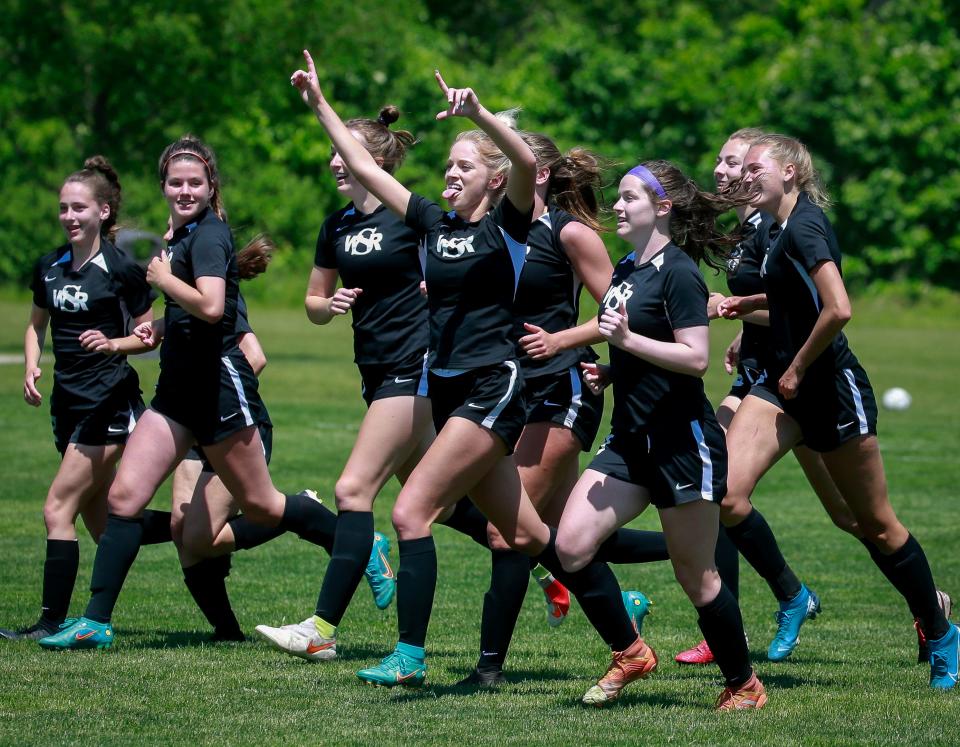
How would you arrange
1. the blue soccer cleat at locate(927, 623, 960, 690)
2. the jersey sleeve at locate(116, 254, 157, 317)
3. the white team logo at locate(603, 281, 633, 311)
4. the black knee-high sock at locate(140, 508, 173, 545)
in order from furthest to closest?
the black knee-high sock at locate(140, 508, 173, 545) → the jersey sleeve at locate(116, 254, 157, 317) → the blue soccer cleat at locate(927, 623, 960, 690) → the white team logo at locate(603, 281, 633, 311)

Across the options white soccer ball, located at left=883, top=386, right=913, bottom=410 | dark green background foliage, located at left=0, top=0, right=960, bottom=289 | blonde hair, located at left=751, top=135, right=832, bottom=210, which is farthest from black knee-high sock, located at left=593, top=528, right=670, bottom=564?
dark green background foliage, located at left=0, top=0, right=960, bottom=289

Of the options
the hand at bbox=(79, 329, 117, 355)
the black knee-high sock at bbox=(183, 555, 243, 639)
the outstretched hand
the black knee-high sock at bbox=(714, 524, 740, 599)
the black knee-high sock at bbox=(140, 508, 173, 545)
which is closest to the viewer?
the outstretched hand

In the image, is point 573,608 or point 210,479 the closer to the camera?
point 210,479

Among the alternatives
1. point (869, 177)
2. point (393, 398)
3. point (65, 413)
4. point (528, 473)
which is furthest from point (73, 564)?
point (869, 177)

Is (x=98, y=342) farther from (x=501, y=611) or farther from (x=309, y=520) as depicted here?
(x=501, y=611)

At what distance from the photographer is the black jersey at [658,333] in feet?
17.0

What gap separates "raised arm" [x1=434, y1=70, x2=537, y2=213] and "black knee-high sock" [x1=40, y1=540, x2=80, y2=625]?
267 cm

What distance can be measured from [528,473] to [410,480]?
25.1 inches

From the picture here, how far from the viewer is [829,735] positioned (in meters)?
5.04

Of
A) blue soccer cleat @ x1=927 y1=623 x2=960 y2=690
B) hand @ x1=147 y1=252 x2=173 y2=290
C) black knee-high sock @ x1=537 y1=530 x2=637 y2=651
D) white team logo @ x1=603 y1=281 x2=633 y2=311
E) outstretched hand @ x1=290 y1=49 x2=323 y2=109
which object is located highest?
outstretched hand @ x1=290 y1=49 x2=323 y2=109

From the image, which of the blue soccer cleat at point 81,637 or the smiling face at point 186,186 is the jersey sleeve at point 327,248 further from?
the blue soccer cleat at point 81,637

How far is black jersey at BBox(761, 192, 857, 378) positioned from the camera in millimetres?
5707

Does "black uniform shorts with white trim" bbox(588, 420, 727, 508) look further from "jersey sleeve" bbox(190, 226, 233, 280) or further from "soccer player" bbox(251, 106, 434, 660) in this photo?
"jersey sleeve" bbox(190, 226, 233, 280)

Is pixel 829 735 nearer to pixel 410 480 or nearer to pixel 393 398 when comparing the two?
pixel 410 480
